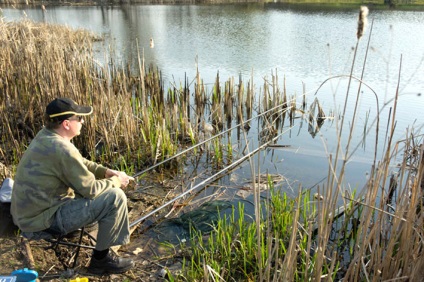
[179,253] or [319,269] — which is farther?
[179,253]

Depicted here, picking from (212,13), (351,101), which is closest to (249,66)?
(351,101)

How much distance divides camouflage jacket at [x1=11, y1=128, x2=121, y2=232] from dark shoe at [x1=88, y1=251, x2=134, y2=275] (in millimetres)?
506

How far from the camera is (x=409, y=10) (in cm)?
2311

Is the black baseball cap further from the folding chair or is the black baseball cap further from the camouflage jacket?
the folding chair

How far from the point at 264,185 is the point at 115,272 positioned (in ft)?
8.16

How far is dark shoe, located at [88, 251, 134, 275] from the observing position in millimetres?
2906

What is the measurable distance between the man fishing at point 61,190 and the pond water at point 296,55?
4.35 ft

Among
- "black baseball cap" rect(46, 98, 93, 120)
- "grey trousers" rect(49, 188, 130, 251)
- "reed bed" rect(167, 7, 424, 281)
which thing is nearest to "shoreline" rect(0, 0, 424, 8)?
"black baseball cap" rect(46, 98, 93, 120)

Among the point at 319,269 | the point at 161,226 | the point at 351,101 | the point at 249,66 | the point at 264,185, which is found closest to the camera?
the point at 319,269

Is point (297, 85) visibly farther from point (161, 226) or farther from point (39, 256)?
point (39, 256)

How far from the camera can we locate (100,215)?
2.75m

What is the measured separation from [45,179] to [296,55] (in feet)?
37.4

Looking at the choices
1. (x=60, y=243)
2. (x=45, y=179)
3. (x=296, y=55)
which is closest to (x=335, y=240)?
(x=60, y=243)

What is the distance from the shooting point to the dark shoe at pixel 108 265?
2906 millimetres
